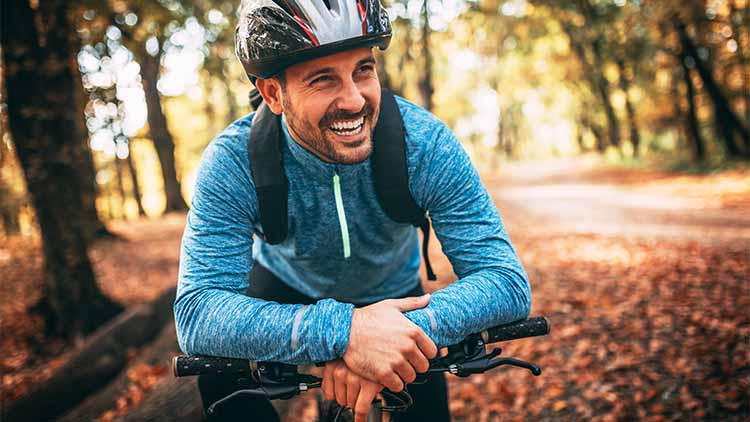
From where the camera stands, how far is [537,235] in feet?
35.2

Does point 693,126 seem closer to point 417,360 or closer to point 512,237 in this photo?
point 512,237

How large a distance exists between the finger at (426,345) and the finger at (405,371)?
0.24ft

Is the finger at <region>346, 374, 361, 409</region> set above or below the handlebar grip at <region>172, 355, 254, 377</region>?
below

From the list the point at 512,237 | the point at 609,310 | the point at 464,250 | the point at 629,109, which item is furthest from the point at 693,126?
the point at 464,250

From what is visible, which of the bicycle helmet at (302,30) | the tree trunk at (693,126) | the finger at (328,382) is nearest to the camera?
the finger at (328,382)

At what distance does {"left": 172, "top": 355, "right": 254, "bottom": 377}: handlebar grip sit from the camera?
5.11 feet

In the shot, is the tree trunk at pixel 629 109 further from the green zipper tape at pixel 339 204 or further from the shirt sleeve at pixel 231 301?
the shirt sleeve at pixel 231 301

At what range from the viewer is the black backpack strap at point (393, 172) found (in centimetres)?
209

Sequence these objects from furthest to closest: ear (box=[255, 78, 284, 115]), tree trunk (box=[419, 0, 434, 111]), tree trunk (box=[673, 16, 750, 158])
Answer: tree trunk (box=[419, 0, 434, 111]) < tree trunk (box=[673, 16, 750, 158]) < ear (box=[255, 78, 284, 115])

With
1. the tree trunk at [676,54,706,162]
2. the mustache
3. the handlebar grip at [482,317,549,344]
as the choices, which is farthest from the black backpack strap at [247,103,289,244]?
the tree trunk at [676,54,706,162]

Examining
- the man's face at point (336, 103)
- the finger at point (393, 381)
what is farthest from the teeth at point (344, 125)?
the finger at point (393, 381)

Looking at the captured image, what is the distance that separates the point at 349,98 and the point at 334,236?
665 mm

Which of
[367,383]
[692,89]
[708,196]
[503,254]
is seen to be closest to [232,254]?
[367,383]

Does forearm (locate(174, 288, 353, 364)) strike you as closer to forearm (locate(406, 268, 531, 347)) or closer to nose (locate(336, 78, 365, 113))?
forearm (locate(406, 268, 531, 347))
